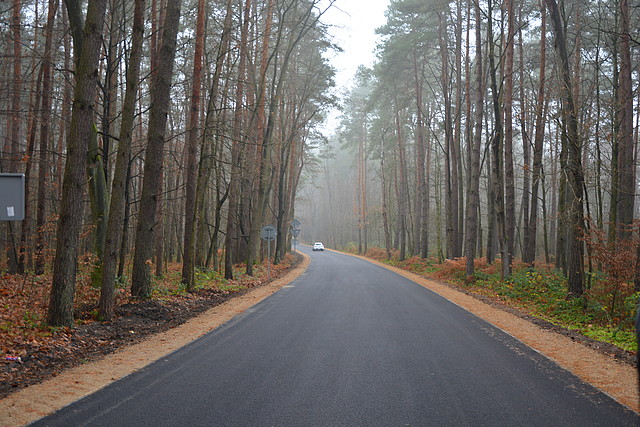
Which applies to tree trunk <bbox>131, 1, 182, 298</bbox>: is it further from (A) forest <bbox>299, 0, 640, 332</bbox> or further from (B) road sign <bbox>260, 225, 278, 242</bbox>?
(A) forest <bbox>299, 0, 640, 332</bbox>

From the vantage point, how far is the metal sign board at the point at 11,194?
17.7 feet

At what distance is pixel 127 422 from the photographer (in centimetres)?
406

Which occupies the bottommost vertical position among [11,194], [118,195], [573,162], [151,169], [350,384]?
[350,384]

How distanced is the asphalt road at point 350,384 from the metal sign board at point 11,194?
239 cm

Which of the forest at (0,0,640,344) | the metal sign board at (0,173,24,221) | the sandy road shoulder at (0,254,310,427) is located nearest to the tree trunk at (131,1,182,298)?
the forest at (0,0,640,344)

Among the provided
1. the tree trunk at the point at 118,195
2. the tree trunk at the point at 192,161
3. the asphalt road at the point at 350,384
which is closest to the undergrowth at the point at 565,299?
the asphalt road at the point at 350,384

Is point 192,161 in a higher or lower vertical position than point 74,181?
higher

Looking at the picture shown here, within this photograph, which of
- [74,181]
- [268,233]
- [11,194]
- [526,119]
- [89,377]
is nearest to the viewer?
[11,194]

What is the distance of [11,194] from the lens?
5414 millimetres

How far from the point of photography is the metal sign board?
5.38m

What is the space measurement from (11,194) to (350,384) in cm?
460

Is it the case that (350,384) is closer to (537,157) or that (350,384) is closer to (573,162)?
(573,162)

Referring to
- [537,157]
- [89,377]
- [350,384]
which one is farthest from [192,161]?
[537,157]

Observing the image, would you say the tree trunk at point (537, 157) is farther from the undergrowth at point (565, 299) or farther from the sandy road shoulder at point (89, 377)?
the sandy road shoulder at point (89, 377)
